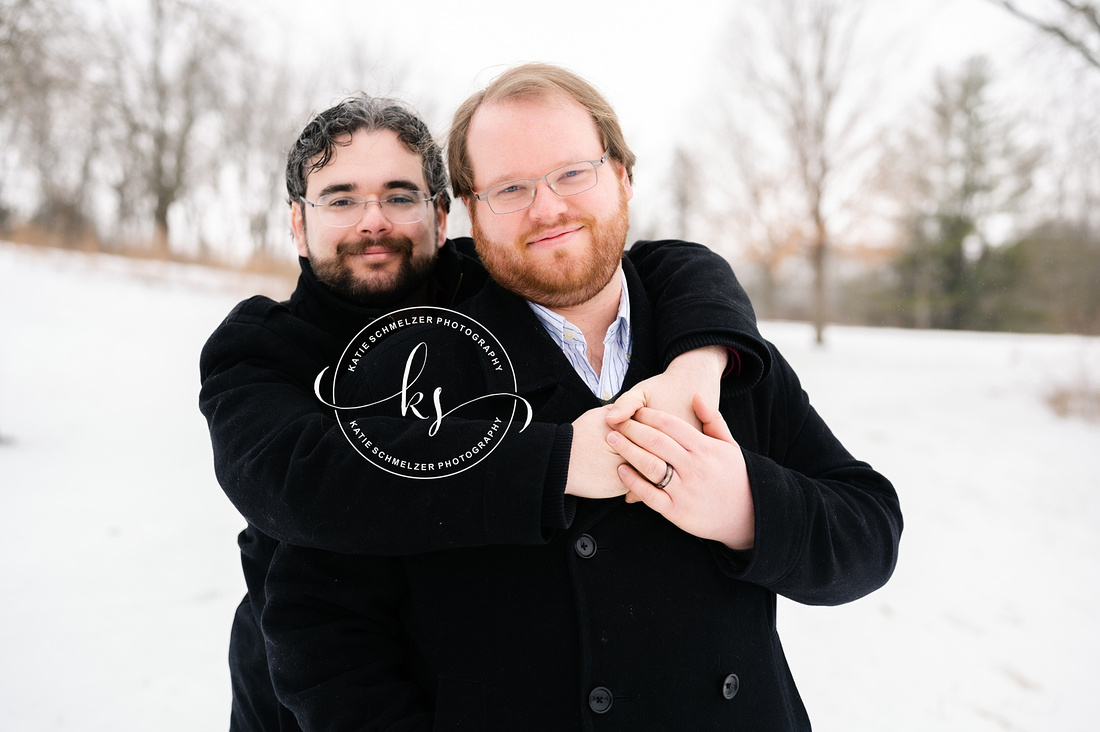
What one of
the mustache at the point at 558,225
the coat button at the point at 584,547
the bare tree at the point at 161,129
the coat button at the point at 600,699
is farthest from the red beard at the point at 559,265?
the bare tree at the point at 161,129

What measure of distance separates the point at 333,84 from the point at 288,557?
15851 mm

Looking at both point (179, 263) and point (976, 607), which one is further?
point (179, 263)

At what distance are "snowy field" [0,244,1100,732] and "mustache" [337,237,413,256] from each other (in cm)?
237

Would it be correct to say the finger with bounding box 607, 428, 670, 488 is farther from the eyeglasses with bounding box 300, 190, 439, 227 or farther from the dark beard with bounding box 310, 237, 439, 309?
the eyeglasses with bounding box 300, 190, 439, 227

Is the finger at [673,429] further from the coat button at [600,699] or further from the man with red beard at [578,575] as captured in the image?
the coat button at [600,699]

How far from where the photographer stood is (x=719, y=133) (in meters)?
13.9

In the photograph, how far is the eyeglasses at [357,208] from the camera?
199cm

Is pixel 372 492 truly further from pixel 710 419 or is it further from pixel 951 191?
pixel 951 191

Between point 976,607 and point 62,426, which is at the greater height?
point 62,426

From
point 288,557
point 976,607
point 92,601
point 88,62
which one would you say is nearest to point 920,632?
point 976,607

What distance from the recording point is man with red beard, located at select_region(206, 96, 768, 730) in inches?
49.1

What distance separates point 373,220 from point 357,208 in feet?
0.28

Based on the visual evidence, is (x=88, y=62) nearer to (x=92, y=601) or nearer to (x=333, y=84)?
(x=92, y=601)

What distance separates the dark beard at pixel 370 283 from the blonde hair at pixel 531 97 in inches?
13.2
